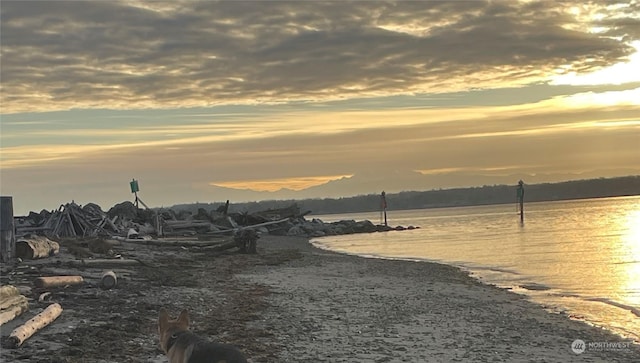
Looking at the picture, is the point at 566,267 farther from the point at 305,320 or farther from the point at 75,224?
the point at 75,224

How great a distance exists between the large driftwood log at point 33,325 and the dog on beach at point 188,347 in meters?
1.80

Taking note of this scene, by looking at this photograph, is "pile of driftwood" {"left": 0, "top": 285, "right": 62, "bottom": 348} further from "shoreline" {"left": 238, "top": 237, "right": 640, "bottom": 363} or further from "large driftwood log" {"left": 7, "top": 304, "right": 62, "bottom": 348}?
"shoreline" {"left": 238, "top": 237, "right": 640, "bottom": 363}

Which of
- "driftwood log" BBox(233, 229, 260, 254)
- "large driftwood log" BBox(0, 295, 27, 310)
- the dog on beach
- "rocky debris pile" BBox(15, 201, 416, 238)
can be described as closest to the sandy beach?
"large driftwood log" BBox(0, 295, 27, 310)

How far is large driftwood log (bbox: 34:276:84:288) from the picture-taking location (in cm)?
1146

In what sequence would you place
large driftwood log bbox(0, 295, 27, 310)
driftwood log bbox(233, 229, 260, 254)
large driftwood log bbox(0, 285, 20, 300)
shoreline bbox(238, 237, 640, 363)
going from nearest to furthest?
large driftwood log bbox(0, 295, 27, 310) → large driftwood log bbox(0, 285, 20, 300) → shoreline bbox(238, 237, 640, 363) → driftwood log bbox(233, 229, 260, 254)

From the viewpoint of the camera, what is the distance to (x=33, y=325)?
828 centimetres

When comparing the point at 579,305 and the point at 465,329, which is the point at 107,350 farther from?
the point at 579,305

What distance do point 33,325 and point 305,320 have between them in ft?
14.6

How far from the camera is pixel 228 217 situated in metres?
42.4

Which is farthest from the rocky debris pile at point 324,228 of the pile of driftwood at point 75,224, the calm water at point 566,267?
the pile of driftwood at point 75,224

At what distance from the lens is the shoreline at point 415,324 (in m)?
9.28

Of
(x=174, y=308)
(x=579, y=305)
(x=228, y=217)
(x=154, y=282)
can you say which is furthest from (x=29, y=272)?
(x=228, y=217)

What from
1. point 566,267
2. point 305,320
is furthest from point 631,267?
point 305,320

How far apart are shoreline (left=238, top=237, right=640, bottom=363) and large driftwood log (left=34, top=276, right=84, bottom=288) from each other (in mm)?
3674
